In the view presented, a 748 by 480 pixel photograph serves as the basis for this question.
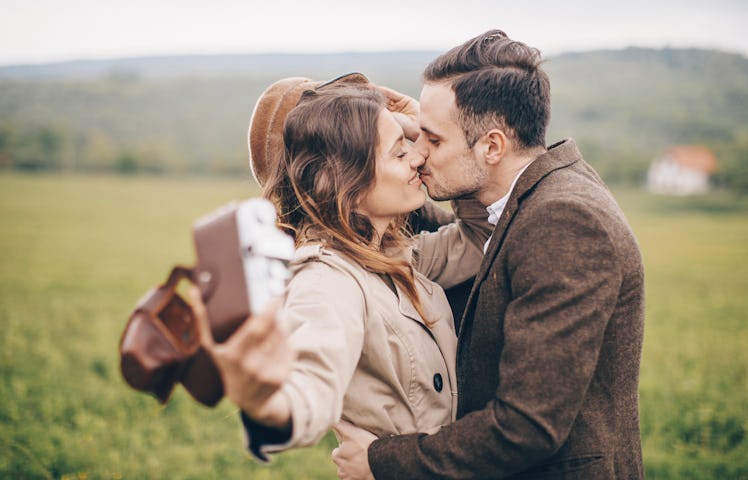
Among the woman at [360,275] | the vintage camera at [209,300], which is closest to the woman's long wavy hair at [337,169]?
the woman at [360,275]

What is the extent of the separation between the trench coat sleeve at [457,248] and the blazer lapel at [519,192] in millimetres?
811

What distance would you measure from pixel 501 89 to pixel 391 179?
76cm

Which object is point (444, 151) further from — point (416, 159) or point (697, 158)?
point (697, 158)

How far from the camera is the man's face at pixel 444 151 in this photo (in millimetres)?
3551

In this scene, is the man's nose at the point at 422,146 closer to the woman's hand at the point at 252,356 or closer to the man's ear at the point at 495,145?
the man's ear at the point at 495,145

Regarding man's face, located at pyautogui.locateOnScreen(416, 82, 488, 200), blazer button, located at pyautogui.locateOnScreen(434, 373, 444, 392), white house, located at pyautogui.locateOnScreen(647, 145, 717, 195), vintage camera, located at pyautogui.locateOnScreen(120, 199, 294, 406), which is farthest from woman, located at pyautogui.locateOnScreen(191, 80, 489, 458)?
white house, located at pyautogui.locateOnScreen(647, 145, 717, 195)

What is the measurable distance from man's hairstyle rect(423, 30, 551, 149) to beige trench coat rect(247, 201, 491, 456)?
3.06ft

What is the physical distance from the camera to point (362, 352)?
9.58ft

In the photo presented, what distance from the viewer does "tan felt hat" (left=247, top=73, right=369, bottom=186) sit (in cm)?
377

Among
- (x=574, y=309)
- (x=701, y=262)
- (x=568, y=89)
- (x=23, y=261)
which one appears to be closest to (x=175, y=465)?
(x=574, y=309)

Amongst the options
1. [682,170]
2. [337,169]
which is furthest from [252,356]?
[682,170]

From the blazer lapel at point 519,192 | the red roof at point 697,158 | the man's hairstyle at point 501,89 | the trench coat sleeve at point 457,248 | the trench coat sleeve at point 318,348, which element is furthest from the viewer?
the red roof at point 697,158

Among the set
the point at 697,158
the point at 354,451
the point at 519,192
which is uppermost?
the point at 519,192

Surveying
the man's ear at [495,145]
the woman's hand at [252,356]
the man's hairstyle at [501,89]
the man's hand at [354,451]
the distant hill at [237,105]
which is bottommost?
the distant hill at [237,105]
